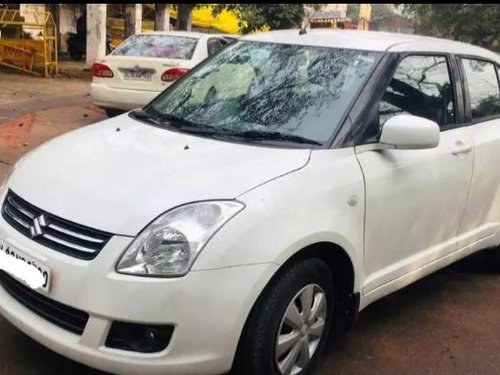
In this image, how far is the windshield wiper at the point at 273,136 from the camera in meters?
3.22

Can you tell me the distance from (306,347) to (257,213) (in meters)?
0.75

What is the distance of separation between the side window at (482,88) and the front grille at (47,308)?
109 inches

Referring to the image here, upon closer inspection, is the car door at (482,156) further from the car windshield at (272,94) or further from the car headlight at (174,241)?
the car headlight at (174,241)

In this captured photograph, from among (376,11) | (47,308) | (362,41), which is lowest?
(47,308)

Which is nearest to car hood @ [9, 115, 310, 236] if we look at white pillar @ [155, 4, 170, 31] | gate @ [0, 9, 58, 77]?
gate @ [0, 9, 58, 77]

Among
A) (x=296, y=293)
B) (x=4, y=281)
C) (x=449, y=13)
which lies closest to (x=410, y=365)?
(x=296, y=293)

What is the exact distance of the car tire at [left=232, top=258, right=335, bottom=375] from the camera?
2711 mm

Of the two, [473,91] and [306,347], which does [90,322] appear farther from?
[473,91]

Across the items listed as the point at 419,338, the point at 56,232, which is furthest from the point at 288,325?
the point at 419,338

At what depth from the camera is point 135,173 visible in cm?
288

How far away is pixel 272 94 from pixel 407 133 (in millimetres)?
794

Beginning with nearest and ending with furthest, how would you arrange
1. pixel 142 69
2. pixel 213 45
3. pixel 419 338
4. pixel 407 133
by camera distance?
pixel 407 133, pixel 419 338, pixel 142 69, pixel 213 45

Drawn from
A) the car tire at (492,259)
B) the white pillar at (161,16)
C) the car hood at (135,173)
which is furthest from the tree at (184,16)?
the car hood at (135,173)

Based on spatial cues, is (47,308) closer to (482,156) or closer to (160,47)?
(482,156)
